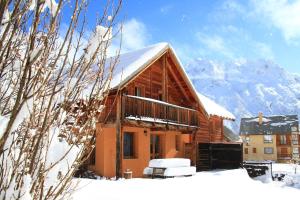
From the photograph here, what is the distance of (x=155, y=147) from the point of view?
21.0m

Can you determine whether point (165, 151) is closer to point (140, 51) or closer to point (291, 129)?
point (140, 51)

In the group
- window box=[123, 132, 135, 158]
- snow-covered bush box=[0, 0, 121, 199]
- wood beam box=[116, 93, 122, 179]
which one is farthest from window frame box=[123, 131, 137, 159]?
snow-covered bush box=[0, 0, 121, 199]

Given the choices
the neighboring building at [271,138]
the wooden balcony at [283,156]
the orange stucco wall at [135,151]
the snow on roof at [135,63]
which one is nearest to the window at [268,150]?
the neighboring building at [271,138]

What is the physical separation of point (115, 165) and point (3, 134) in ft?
45.6

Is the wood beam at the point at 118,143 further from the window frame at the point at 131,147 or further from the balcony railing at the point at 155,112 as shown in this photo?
the window frame at the point at 131,147

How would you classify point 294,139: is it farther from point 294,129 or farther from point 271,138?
point 271,138

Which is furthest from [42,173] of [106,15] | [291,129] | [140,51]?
[291,129]

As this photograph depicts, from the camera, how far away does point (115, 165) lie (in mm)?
15672

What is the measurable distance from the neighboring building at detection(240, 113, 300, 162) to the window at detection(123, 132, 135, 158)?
42.9 meters

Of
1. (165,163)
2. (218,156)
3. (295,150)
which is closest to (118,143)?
(165,163)

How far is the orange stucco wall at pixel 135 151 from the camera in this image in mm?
16422

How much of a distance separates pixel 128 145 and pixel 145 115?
2445 millimetres

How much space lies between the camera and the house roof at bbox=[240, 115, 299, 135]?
194 feet

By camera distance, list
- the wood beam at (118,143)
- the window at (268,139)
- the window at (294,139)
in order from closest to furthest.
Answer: the wood beam at (118,143) < the window at (294,139) < the window at (268,139)
